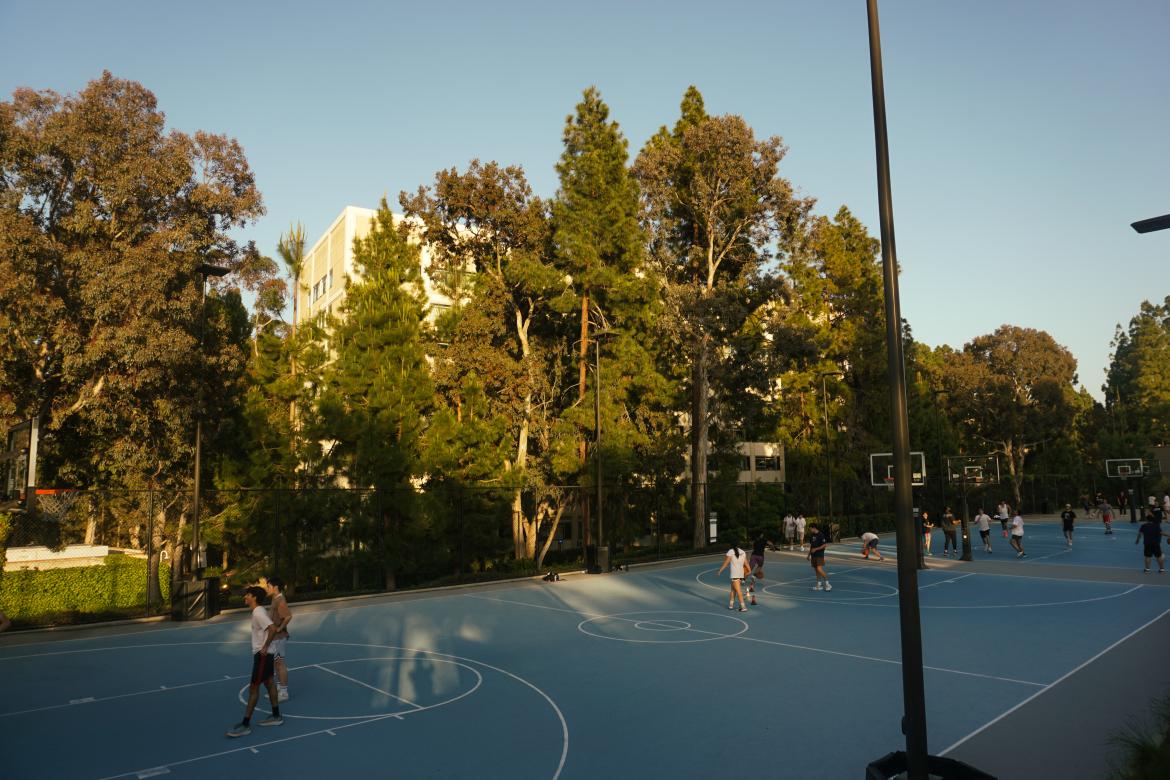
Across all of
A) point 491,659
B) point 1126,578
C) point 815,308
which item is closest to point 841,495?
point 815,308

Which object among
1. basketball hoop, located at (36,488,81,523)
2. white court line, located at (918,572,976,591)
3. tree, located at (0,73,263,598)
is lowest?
white court line, located at (918,572,976,591)

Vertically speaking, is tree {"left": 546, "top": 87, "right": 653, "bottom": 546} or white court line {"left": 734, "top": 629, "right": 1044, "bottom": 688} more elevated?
tree {"left": 546, "top": 87, "right": 653, "bottom": 546}

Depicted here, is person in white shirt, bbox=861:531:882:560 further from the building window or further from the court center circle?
the building window

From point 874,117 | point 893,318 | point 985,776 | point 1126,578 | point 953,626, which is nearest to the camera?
point 985,776

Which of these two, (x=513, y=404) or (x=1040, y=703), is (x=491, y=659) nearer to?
(x=1040, y=703)

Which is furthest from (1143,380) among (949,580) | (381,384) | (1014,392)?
(381,384)

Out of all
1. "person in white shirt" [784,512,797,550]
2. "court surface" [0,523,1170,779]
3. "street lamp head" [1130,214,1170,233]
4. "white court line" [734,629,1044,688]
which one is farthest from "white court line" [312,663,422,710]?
"person in white shirt" [784,512,797,550]

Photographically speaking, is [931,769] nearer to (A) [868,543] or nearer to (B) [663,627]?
(B) [663,627]

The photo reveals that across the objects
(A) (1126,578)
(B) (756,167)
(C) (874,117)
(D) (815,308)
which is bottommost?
(A) (1126,578)

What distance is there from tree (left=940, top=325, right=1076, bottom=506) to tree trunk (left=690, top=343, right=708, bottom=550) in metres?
43.5

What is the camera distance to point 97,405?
24.3m

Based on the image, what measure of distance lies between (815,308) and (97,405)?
44656 millimetres

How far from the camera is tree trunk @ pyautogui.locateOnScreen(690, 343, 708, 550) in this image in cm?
3591

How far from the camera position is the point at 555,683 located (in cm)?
1136
